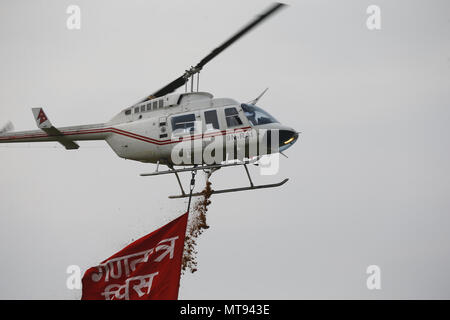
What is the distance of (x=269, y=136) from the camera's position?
23062mm

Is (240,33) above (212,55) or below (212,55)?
above

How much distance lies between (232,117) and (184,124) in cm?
121

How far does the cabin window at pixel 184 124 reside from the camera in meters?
23.5

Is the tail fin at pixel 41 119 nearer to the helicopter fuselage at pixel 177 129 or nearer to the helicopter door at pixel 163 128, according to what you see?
the helicopter fuselage at pixel 177 129

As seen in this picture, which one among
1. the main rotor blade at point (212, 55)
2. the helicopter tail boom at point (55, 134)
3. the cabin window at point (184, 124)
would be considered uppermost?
the main rotor blade at point (212, 55)

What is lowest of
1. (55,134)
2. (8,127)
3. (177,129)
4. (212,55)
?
(55,134)

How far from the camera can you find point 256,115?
76.9 feet

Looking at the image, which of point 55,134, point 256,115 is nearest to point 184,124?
point 256,115

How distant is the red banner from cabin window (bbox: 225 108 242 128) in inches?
156

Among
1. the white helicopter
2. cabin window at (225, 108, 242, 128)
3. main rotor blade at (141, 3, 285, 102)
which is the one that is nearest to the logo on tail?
the white helicopter

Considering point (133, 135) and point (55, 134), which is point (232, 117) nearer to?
point (133, 135)

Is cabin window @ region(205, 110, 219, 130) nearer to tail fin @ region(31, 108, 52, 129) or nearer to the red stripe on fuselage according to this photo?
the red stripe on fuselage

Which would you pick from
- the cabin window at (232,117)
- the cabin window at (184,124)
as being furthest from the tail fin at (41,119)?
the cabin window at (232,117)
